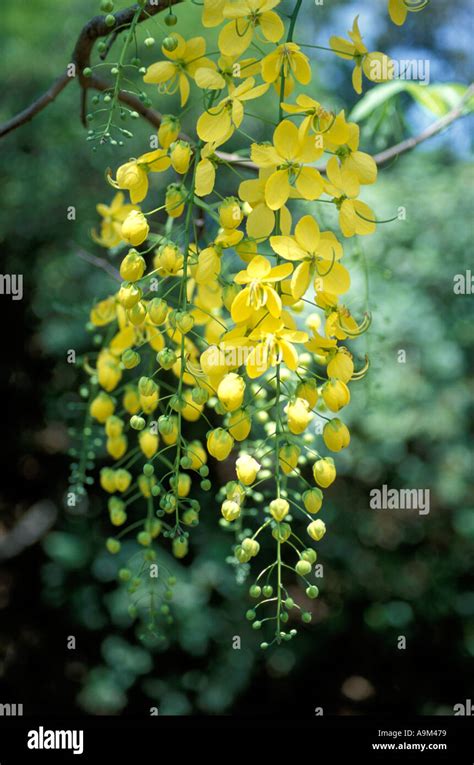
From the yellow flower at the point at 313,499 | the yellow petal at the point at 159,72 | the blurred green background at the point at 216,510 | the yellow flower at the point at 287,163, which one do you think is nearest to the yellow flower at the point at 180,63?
the yellow petal at the point at 159,72

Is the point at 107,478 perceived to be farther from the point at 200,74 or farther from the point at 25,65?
the point at 25,65

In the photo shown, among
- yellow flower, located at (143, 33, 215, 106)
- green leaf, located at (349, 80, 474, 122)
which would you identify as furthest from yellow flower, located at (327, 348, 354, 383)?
green leaf, located at (349, 80, 474, 122)

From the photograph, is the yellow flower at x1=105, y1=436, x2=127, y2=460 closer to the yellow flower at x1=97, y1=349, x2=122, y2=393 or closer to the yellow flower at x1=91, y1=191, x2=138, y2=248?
the yellow flower at x1=97, y1=349, x2=122, y2=393

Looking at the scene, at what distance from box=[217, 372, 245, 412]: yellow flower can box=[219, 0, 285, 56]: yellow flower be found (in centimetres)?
22

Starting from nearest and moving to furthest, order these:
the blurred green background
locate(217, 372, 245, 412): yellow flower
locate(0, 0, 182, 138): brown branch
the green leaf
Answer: locate(217, 372, 245, 412): yellow flower → locate(0, 0, 182, 138): brown branch → the green leaf → the blurred green background

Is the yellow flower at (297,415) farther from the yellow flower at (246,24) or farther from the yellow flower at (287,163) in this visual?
the yellow flower at (246,24)

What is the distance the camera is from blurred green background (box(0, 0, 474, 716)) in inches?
50.4

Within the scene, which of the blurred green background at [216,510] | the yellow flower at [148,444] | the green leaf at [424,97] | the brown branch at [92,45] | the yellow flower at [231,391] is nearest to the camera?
the yellow flower at [231,391]

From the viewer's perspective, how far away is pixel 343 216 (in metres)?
0.56

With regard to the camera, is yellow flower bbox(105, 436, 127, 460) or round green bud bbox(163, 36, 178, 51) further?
yellow flower bbox(105, 436, 127, 460)

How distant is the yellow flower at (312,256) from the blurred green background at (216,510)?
0.73 m

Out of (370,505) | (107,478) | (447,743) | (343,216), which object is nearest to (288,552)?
(370,505)

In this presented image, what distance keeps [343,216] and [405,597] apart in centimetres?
91

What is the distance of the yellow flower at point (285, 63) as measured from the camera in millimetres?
540
